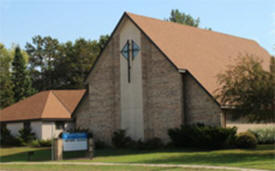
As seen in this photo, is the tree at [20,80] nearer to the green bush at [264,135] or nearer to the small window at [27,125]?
the small window at [27,125]

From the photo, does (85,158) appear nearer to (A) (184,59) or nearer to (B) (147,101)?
(B) (147,101)

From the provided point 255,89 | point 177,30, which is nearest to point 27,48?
point 177,30

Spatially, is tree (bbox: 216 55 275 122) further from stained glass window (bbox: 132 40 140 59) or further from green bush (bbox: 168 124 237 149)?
stained glass window (bbox: 132 40 140 59)

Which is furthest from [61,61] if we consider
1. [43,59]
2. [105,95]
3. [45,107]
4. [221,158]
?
[221,158]

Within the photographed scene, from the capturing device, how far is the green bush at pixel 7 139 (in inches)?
1948

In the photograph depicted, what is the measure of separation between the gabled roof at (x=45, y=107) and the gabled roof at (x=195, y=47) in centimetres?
1782

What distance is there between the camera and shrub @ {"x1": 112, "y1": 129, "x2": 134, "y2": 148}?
3709 centimetres

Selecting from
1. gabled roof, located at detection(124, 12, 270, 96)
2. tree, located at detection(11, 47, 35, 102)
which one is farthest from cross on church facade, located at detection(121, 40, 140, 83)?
tree, located at detection(11, 47, 35, 102)

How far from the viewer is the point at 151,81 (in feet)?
119

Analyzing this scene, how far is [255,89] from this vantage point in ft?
88.8

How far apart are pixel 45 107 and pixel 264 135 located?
27.3 metres

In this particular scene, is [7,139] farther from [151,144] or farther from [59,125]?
[151,144]

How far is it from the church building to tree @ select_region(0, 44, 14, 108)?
31.5 meters

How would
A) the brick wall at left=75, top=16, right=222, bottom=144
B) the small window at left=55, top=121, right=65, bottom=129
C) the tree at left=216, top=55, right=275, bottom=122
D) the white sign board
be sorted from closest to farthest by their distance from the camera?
1. the tree at left=216, top=55, right=275, bottom=122
2. the white sign board
3. the brick wall at left=75, top=16, right=222, bottom=144
4. the small window at left=55, top=121, right=65, bottom=129
